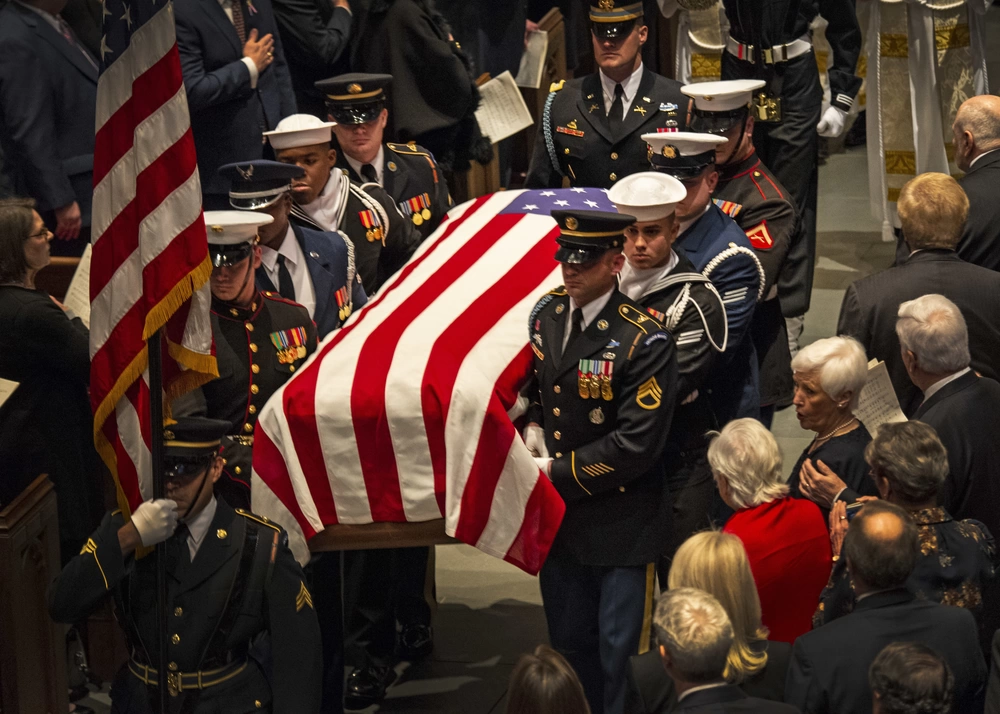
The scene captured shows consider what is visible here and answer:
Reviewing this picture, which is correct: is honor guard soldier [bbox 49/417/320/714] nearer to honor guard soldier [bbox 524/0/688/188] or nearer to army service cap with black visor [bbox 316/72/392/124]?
army service cap with black visor [bbox 316/72/392/124]

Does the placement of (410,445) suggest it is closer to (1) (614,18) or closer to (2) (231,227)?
(2) (231,227)

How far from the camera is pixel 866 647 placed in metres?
3.07

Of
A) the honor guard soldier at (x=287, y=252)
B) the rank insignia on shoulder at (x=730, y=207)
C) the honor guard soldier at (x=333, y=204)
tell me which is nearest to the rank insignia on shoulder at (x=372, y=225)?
the honor guard soldier at (x=333, y=204)

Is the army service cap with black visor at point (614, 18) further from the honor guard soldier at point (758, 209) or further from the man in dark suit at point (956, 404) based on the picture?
the man in dark suit at point (956, 404)

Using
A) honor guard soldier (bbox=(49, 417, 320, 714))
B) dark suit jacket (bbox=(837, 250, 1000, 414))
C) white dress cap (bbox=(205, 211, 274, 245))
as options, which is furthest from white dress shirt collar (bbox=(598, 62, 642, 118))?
honor guard soldier (bbox=(49, 417, 320, 714))

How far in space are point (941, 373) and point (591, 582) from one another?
3.63 ft

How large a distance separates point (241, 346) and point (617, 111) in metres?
1.84

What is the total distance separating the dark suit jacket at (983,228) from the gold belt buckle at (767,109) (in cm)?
155

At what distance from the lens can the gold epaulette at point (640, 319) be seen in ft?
12.7

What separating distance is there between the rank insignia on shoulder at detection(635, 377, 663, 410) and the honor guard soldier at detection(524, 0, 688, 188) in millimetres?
1580

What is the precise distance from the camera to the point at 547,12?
319 inches

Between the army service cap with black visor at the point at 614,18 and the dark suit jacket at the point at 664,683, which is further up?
the army service cap with black visor at the point at 614,18

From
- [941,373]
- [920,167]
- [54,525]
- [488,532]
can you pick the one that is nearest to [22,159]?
[54,525]

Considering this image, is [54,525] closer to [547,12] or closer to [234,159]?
[234,159]
